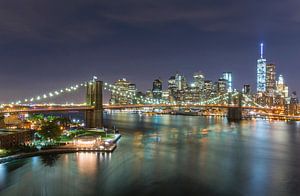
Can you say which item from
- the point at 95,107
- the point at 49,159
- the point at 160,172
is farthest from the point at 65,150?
the point at 95,107

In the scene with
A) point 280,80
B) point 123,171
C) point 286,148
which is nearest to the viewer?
point 123,171

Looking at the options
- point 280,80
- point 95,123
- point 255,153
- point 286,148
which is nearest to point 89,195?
point 255,153

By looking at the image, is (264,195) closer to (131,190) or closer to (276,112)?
(131,190)

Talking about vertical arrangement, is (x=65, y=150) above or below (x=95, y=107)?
below

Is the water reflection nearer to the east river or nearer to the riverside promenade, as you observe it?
the east river

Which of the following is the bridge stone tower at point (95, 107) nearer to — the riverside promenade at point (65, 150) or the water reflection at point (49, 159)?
the riverside promenade at point (65, 150)

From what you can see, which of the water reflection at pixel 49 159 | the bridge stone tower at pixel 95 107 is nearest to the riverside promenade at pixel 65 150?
the water reflection at pixel 49 159

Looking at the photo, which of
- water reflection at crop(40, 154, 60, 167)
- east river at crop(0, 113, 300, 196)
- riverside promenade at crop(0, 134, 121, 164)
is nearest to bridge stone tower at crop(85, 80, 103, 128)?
east river at crop(0, 113, 300, 196)

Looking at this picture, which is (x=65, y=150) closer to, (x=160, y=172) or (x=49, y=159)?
(x=49, y=159)
